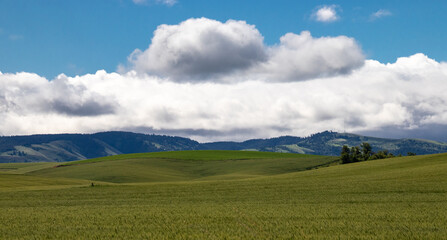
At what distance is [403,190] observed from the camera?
39969 mm

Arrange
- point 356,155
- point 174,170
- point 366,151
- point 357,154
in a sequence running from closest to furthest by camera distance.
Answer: point 366,151, point 356,155, point 357,154, point 174,170

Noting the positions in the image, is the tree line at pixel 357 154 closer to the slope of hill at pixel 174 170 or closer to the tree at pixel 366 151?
the tree at pixel 366 151

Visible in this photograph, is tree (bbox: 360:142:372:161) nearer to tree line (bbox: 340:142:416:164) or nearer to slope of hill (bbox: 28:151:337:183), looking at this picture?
tree line (bbox: 340:142:416:164)

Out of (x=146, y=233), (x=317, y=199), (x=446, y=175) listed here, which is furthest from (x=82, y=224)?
(x=446, y=175)

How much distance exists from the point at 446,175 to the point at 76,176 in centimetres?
9884

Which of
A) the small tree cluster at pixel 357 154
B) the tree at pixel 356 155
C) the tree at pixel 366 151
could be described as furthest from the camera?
the tree at pixel 356 155

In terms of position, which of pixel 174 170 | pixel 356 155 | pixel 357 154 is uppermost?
pixel 357 154

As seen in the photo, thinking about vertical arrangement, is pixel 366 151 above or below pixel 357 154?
above


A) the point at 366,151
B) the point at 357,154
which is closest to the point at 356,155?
the point at 357,154

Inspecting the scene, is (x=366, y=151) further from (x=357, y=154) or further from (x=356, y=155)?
(x=356, y=155)

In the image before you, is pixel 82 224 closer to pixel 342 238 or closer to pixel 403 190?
pixel 342 238

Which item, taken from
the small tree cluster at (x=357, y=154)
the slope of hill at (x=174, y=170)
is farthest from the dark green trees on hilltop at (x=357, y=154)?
the slope of hill at (x=174, y=170)

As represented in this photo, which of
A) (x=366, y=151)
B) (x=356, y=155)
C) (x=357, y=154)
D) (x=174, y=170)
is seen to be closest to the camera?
(x=366, y=151)

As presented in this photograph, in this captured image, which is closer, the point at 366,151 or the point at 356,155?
the point at 366,151
